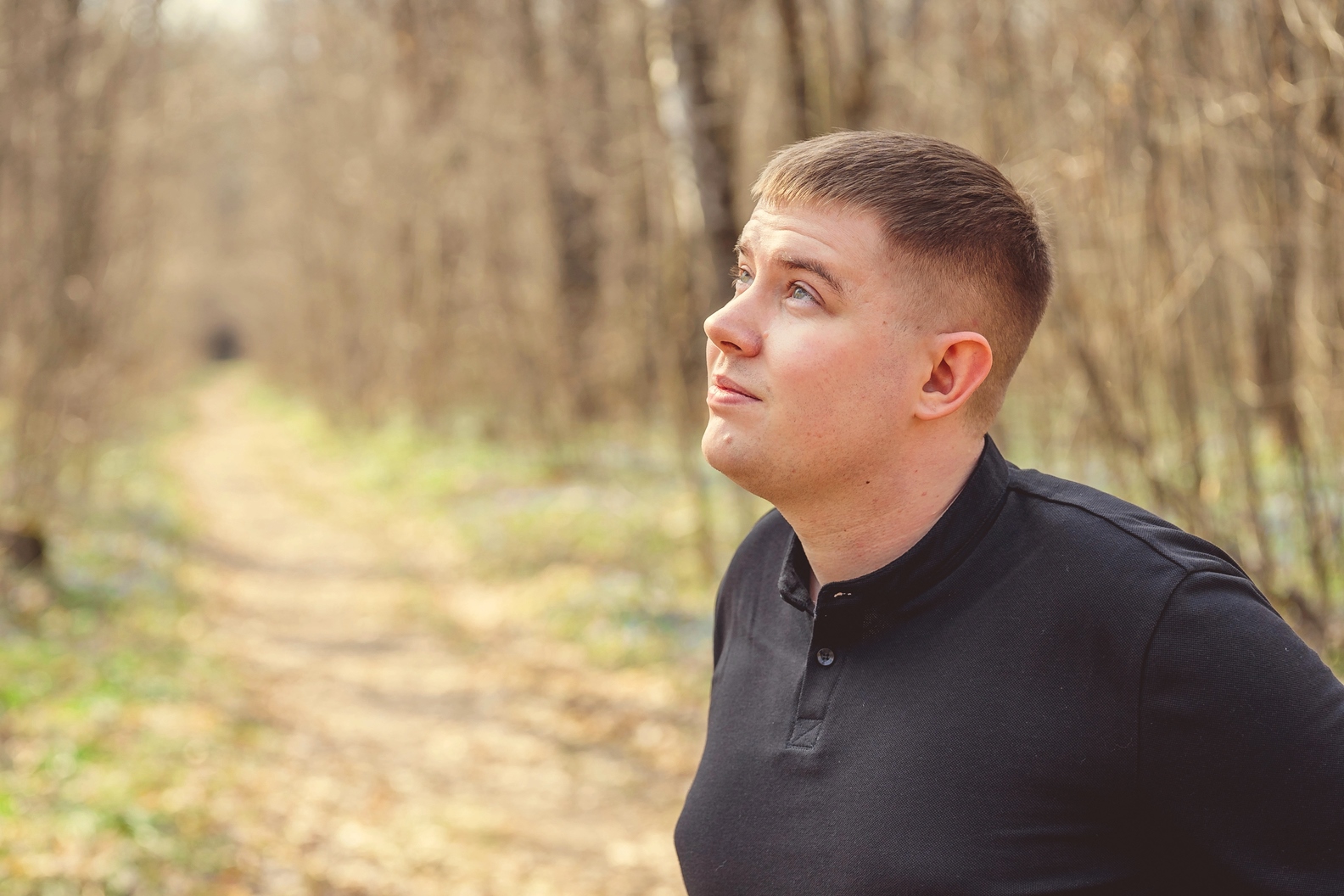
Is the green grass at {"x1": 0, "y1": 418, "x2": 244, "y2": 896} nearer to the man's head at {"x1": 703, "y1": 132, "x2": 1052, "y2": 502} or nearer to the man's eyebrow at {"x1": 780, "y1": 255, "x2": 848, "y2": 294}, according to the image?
the man's head at {"x1": 703, "y1": 132, "x2": 1052, "y2": 502}

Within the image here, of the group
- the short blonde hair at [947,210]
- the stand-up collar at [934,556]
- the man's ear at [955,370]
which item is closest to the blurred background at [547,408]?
the short blonde hair at [947,210]

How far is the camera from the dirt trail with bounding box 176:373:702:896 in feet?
16.8

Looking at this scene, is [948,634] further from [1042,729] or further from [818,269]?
[818,269]

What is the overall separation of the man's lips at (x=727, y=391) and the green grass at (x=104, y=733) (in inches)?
155

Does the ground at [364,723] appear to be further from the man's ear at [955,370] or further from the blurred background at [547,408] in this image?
the man's ear at [955,370]

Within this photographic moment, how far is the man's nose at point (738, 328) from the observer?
5.11 feet

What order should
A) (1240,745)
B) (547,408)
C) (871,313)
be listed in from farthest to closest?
(547,408) → (871,313) → (1240,745)

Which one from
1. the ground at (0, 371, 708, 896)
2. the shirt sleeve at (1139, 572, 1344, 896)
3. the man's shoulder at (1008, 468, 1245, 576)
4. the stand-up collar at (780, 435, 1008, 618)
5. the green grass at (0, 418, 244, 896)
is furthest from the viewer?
the ground at (0, 371, 708, 896)

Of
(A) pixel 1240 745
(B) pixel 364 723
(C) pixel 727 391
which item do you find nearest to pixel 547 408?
(B) pixel 364 723

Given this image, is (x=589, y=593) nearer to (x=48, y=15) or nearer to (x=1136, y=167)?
(x=1136, y=167)

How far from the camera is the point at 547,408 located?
1503 cm

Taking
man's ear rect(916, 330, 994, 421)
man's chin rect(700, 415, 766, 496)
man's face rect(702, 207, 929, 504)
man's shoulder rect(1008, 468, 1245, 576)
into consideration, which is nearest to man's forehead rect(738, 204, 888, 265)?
man's face rect(702, 207, 929, 504)

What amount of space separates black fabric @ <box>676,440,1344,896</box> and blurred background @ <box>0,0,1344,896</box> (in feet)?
2.59

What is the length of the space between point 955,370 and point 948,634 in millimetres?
352
